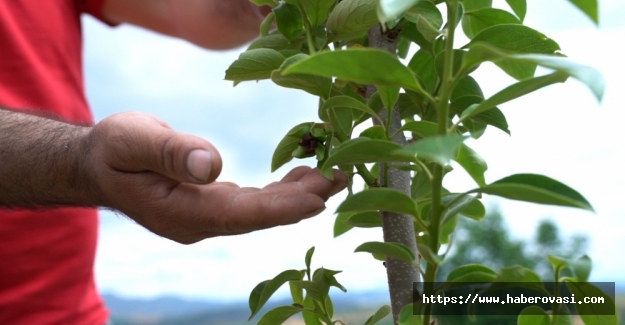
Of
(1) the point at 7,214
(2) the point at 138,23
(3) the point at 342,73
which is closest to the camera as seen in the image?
(3) the point at 342,73

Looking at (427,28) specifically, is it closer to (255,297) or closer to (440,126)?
(440,126)

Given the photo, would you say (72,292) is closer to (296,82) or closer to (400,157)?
(296,82)

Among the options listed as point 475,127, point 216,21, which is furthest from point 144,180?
point 216,21

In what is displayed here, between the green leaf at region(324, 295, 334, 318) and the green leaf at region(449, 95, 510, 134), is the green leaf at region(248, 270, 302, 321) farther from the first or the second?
the green leaf at region(449, 95, 510, 134)

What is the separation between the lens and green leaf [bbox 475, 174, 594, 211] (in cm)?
37

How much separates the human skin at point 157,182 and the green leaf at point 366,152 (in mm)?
124

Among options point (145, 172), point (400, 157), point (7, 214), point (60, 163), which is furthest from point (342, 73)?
point (7, 214)

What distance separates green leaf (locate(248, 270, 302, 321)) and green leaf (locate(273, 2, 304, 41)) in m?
0.25

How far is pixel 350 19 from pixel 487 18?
148 millimetres

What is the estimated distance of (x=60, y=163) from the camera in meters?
0.70

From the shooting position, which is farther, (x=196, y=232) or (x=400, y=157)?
(x=196, y=232)

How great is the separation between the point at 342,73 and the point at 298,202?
0.71 ft

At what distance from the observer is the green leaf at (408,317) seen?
0.49 metres

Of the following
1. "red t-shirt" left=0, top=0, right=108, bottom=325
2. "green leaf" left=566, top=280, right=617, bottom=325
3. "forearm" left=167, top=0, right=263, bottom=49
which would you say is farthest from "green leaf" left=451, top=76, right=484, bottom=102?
"forearm" left=167, top=0, right=263, bottom=49
